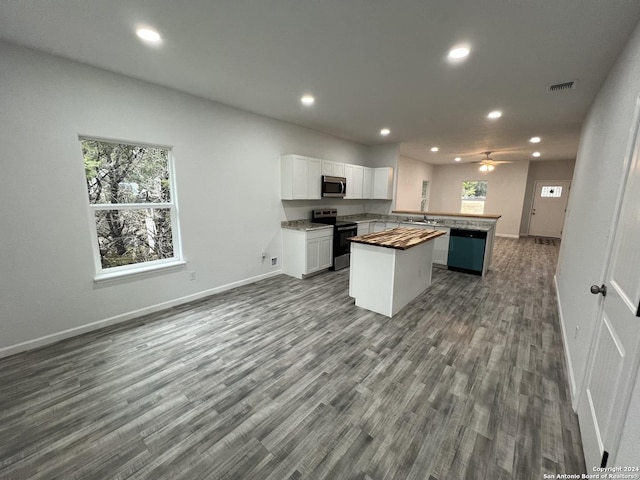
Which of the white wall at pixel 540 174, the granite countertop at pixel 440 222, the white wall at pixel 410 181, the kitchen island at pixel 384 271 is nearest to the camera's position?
the kitchen island at pixel 384 271

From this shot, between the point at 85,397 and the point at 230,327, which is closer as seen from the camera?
the point at 85,397

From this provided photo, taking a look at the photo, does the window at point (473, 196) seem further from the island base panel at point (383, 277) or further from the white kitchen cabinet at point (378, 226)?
the island base panel at point (383, 277)

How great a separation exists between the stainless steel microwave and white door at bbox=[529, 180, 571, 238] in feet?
25.7

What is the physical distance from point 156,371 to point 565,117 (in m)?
6.15

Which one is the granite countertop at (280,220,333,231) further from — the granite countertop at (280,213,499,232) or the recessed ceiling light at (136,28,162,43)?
the recessed ceiling light at (136,28,162,43)

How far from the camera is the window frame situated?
9.49 ft

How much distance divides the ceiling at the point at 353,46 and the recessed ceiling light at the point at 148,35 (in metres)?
0.06

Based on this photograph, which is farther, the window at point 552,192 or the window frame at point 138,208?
the window at point 552,192

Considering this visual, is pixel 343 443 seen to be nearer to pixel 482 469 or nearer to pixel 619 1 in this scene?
pixel 482 469

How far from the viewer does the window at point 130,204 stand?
116 inches

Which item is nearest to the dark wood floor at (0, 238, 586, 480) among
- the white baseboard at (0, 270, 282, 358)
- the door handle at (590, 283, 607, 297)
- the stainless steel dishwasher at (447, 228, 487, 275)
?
the white baseboard at (0, 270, 282, 358)

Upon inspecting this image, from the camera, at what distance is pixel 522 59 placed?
238cm

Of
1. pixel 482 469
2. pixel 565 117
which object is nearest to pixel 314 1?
pixel 482 469

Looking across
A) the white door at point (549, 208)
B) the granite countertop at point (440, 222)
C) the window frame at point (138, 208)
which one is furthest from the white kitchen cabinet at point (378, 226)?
the white door at point (549, 208)
